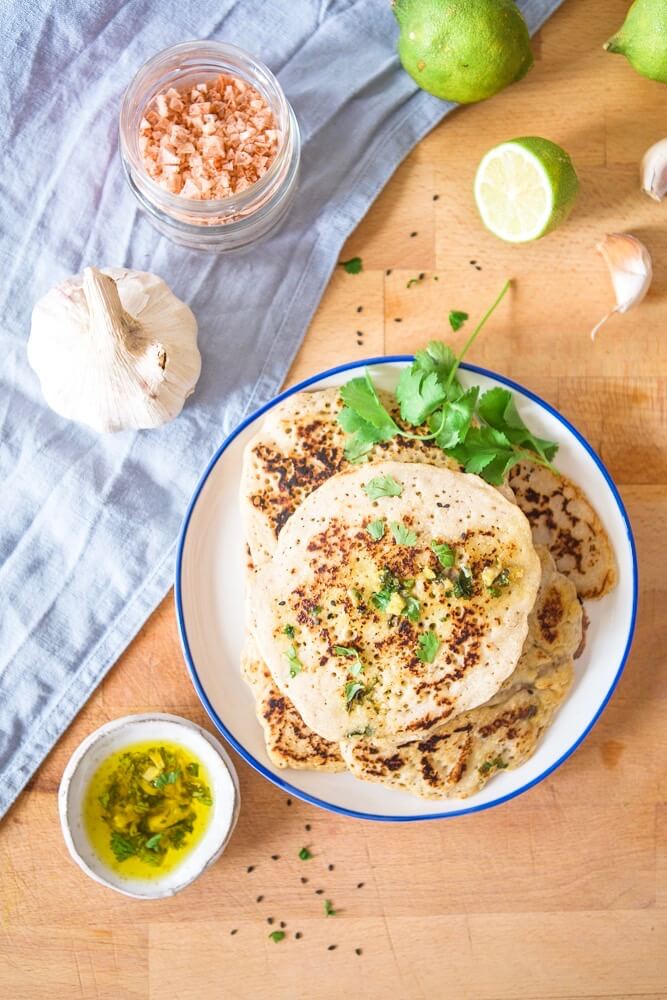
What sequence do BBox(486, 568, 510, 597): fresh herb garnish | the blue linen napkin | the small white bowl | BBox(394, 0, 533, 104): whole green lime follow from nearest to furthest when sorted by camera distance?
1. BBox(486, 568, 510, 597): fresh herb garnish
2. BBox(394, 0, 533, 104): whole green lime
3. the small white bowl
4. the blue linen napkin

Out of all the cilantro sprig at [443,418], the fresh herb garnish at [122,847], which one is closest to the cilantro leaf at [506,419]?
the cilantro sprig at [443,418]

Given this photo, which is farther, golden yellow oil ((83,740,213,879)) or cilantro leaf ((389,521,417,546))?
golden yellow oil ((83,740,213,879))

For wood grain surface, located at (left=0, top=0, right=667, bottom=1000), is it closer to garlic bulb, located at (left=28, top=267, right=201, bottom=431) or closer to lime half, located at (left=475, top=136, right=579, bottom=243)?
lime half, located at (left=475, top=136, right=579, bottom=243)

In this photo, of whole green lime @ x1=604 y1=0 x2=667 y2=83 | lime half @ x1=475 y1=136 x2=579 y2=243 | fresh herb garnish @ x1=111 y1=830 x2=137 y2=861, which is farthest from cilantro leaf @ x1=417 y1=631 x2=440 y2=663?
whole green lime @ x1=604 y1=0 x2=667 y2=83

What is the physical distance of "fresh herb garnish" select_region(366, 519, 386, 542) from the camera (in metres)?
1.78

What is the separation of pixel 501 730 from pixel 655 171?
128 centimetres

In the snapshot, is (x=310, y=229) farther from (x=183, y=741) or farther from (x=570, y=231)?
(x=183, y=741)

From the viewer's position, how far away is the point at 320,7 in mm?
2088

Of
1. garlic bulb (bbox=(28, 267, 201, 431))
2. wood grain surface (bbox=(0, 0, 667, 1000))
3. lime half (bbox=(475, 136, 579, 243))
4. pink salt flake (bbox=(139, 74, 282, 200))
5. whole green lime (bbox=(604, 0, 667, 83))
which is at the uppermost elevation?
pink salt flake (bbox=(139, 74, 282, 200))

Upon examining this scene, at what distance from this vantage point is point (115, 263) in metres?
2.10

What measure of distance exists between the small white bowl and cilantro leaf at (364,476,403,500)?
66 cm

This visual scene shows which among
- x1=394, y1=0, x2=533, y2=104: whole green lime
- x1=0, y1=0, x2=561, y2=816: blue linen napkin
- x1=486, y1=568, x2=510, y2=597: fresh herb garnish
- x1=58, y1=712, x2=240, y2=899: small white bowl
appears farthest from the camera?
x1=0, y1=0, x2=561, y2=816: blue linen napkin

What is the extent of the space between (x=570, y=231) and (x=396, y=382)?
0.59 meters

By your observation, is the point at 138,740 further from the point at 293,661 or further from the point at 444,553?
the point at 444,553
